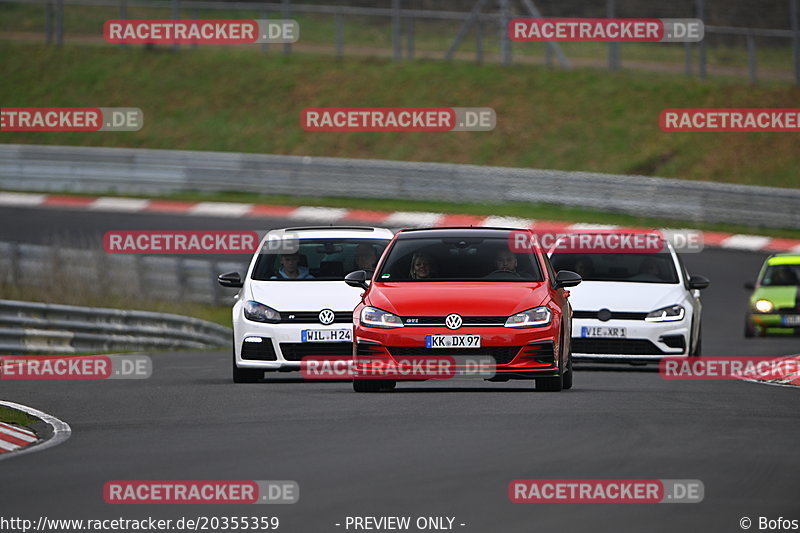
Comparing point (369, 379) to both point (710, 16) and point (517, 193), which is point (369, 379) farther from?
point (710, 16)

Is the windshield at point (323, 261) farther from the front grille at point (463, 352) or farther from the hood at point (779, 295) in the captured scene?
the hood at point (779, 295)

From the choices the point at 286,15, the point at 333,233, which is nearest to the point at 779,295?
the point at 333,233

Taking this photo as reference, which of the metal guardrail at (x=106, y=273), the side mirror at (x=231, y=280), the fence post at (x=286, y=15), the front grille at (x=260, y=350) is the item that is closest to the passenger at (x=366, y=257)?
the side mirror at (x=231, y=280)

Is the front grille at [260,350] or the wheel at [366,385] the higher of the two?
the front grille at [260,350]

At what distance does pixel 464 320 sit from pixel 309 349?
93.3 inches

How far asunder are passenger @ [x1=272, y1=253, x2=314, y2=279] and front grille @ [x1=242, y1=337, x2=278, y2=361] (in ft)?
3.37

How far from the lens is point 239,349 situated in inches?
583

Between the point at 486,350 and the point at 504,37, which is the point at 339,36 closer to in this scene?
the point at 504,37

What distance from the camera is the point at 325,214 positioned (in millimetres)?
33375

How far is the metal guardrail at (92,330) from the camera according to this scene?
66.1 feet

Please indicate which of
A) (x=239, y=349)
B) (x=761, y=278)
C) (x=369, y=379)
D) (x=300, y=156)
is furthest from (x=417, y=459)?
(x=300, y=156)

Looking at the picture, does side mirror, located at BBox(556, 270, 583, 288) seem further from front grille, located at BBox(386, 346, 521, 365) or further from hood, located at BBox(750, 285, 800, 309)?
hood, located at BBox(750, 285, 800, 309)

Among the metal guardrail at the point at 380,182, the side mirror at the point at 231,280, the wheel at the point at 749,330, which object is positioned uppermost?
the metal guardrail at the point at 380,182

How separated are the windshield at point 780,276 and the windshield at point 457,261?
1076 centimetres
